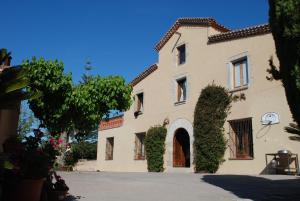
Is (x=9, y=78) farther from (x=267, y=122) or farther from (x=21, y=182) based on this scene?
(x=267, y=122)

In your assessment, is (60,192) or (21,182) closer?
(21,182)

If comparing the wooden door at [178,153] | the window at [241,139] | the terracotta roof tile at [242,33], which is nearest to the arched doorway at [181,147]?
the wooden door at [178,153]

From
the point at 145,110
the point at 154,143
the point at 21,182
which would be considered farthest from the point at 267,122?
the point at 21,182

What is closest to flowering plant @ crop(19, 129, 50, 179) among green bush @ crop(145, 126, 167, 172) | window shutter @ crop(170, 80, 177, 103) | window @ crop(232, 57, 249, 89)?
window @ crop(232, 57, 249, 89)

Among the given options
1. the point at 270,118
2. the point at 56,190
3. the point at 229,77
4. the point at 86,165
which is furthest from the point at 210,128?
the point at 86,165

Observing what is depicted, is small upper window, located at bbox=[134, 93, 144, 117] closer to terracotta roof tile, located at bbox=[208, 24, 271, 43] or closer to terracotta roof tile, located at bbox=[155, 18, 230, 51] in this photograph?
terracotta roof tile, located at bbox=[155, 18, 230, 51]

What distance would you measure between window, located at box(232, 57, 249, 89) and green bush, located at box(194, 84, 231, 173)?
714 mm

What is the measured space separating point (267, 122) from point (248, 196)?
7941 mm

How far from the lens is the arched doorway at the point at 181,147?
762 inches

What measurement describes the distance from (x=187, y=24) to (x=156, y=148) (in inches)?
291

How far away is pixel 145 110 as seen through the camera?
2261cm

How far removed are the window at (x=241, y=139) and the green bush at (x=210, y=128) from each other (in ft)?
1.40

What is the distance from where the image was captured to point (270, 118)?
14.1 meters

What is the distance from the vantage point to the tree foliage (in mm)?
15305
